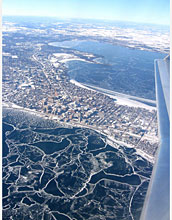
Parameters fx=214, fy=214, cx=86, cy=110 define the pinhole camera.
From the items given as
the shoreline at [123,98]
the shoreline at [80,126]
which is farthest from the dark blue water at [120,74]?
the shoreline at [80,126]

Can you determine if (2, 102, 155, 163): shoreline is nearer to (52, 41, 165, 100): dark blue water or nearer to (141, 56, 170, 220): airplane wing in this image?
(141, 56, 170, 220): airplane wing

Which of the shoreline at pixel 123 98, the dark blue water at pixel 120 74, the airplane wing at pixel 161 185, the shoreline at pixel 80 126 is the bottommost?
the shoreline at pixel 80 126

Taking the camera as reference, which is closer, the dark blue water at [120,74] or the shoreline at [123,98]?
the shoreline at [123,98]

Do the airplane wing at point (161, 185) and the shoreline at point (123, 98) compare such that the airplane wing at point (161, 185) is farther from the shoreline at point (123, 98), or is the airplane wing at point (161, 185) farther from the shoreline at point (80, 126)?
the shoreline at point (123, 98)

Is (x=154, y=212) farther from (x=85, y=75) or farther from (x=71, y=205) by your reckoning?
(x=85, y=75)

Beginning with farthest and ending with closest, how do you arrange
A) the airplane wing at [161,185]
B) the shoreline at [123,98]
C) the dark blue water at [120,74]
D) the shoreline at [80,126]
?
the dark blue water at [120,74] → the shoreline at [123,98] → the shoreline at [80,126] → the airplane wing at [161,185]

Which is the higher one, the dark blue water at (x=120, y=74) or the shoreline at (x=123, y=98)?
the dark blue water at (x=120, y=74)

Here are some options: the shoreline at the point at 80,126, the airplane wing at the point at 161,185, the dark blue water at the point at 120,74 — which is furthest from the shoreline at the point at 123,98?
the shoreline at the point at 80,126

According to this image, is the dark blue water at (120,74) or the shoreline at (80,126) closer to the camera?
the shoreline at (80,126)

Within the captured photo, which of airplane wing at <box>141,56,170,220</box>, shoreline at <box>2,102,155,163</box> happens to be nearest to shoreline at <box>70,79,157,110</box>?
airplane wing at <box>141,56,170,220</box>

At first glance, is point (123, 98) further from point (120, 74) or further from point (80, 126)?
point (120, 74)

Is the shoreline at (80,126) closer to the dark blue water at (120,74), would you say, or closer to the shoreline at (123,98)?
the shoreline at (123,98)

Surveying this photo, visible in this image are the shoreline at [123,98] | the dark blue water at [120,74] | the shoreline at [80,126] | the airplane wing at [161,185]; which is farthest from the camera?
the dark blue water at [120,74]
